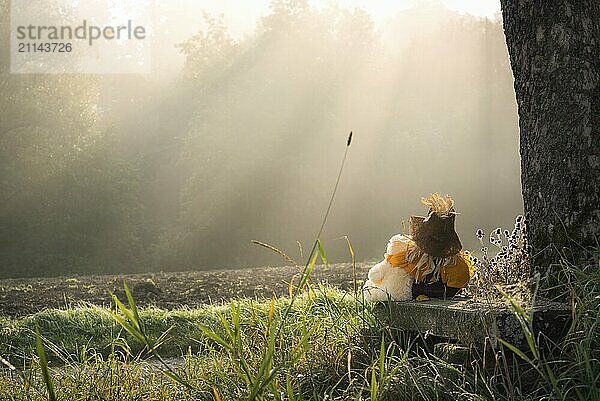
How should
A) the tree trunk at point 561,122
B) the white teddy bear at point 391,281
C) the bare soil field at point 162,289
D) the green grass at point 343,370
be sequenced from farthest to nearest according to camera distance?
1. the bare soil field at point 162,289
2. the white teddy bear at point 391,281
3. the tree trunk at point 561,122
4. the green grass at point 343,370

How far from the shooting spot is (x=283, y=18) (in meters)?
17.6

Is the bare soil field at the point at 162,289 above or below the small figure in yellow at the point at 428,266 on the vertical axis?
below

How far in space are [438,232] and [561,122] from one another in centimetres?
70

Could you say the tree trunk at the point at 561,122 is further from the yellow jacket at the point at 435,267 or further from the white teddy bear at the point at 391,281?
the white teddy bear at the point at 391,281

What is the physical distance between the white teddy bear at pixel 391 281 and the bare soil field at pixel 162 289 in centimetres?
239

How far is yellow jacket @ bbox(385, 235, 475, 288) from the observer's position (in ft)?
11.1

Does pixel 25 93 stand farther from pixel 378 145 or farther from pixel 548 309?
pixel 548 309

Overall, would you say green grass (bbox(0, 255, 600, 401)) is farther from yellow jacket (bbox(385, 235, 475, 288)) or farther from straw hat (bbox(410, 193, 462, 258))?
straw hat (bbox(410, 193, 462, 258))

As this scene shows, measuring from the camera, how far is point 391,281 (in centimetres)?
343

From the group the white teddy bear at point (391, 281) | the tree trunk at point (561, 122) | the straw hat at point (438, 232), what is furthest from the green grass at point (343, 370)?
the straw hat at point (438, 232)

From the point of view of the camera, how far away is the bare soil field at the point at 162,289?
20.4 feet

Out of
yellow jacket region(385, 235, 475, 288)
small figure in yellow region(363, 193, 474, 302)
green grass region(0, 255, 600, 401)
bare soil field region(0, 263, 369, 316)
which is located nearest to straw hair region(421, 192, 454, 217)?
small figure in yellow region(363, 193, 474, 302)

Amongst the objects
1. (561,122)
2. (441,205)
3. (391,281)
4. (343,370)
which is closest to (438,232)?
(441,205)

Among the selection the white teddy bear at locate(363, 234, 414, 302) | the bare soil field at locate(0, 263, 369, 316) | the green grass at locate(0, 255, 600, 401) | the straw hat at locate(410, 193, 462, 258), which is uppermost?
the straw hat at locate(410, 193, 462, 258)
